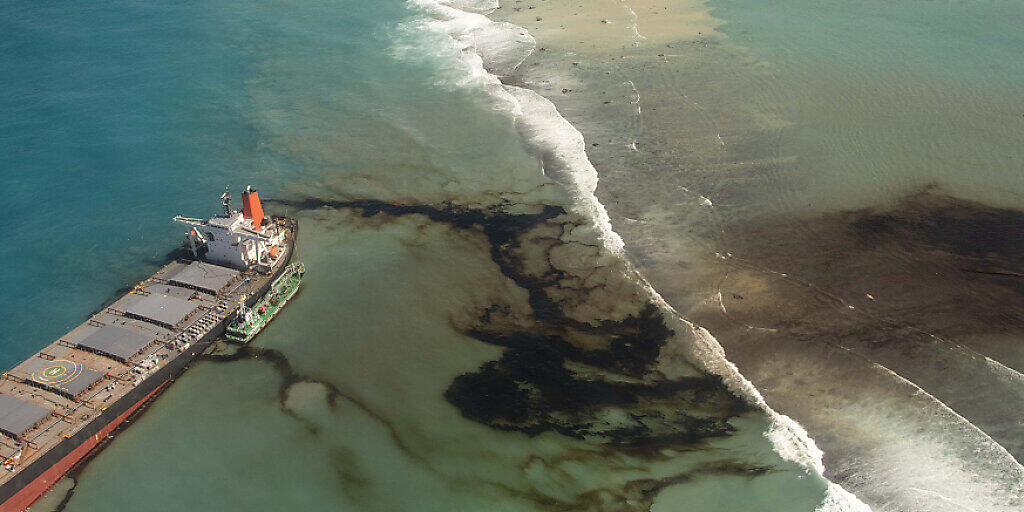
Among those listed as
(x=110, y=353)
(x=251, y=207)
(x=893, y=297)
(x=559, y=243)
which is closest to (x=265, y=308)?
(x=251, y=207)

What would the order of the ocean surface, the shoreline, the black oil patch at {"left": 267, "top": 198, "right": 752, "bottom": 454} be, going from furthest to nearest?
the black oil patch at {"left": 267, "top": 198, "right": 752, "bottom": 454}
the shoreline
the ocean surface

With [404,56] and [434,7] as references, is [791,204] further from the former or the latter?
[434,7]

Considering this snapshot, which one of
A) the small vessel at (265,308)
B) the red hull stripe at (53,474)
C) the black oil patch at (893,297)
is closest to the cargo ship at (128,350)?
the red hull stripe at (53,474)

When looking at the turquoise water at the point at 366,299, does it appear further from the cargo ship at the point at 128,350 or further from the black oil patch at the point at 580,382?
the cargo ship at the point at 128,350

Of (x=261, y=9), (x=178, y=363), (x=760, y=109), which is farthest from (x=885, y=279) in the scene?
(x=261, y=9)

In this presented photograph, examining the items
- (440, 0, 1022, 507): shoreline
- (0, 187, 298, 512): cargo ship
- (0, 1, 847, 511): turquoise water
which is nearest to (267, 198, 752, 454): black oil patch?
(0, 1, 847, 511): turquoise water

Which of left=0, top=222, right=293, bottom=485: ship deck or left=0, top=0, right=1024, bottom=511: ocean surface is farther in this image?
left=0, top=0, right=1024, bottom=511: ocean surface

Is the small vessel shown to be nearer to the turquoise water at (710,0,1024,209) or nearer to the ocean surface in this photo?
the ocean surface
